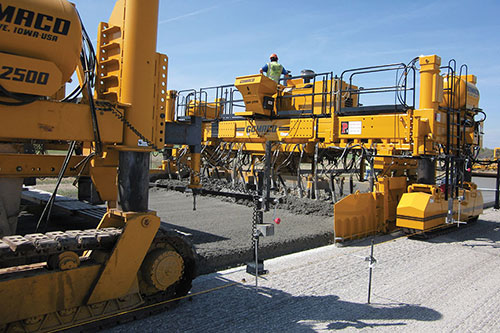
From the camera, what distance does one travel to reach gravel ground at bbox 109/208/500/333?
14.5 feet

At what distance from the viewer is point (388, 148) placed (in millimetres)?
9656

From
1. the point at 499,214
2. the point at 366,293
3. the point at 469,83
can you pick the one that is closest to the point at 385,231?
the point at 366,293

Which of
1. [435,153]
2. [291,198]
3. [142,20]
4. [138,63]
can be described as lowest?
[291,198]

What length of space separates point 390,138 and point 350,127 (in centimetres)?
113

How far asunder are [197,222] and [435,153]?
5.93m

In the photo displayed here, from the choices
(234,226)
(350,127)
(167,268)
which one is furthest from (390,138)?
(167,268)

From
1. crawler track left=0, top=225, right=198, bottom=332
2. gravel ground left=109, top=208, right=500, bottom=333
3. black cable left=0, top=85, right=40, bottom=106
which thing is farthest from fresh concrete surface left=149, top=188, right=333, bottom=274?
black cable left=0, top=85, right=40, bottom=106

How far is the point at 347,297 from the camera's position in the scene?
529 centimetres

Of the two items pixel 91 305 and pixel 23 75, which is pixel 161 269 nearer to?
pixel 91 305

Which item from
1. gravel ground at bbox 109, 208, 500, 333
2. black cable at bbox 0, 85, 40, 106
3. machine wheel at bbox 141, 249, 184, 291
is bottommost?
gravel ground at bbox 109, 208, 500, 333

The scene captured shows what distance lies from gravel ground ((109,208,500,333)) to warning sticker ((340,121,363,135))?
3.75 meters

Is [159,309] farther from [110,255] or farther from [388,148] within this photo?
[388,148]

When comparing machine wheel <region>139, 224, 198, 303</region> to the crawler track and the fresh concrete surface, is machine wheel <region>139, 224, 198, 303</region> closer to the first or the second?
the crawler track

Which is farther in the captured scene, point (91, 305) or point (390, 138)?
point (390, 138)
